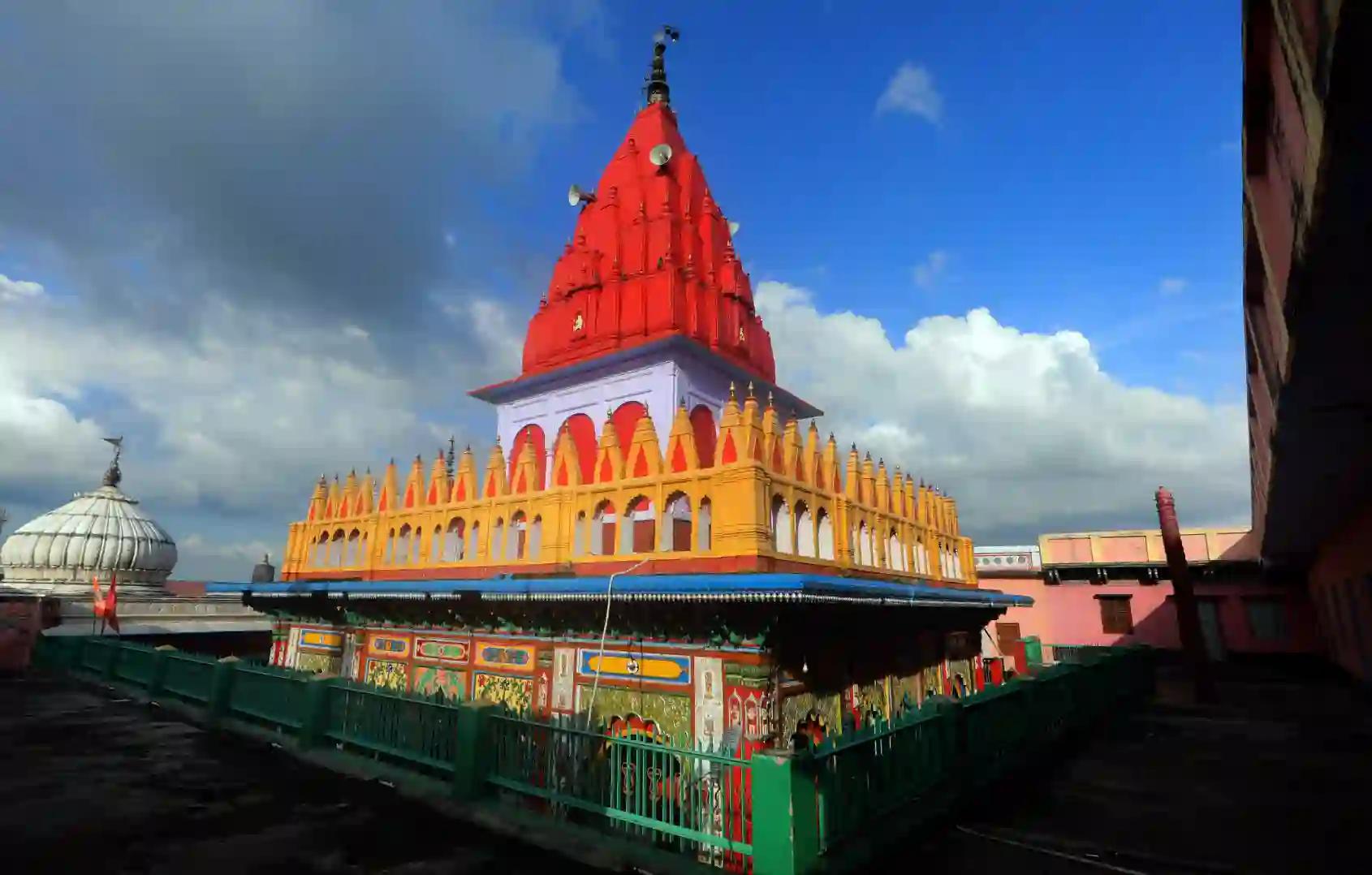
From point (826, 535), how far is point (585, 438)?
5.65 metres

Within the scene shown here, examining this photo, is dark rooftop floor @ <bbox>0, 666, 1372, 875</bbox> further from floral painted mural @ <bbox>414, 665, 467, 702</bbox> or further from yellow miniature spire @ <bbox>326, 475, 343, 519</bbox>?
yellow miniature spire @ <bbox>326, 475, 343, 519</bbox>

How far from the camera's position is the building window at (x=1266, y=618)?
26.1 metres

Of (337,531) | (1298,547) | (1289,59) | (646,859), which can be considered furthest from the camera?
(1298,547)

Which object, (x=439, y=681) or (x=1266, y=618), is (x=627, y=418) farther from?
(x=1266, y=618)

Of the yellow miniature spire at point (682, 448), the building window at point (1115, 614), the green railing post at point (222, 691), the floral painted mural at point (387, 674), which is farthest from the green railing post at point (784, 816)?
the building window at point (1115, 614)

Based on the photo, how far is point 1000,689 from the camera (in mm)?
9039

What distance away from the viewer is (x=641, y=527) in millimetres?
10938

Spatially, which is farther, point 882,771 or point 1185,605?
point 1185,605

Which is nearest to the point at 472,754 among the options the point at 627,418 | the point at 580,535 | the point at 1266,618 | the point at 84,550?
the point at 580,535

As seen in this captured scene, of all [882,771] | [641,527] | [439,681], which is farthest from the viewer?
[641,527]

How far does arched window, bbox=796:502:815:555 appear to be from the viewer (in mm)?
8789

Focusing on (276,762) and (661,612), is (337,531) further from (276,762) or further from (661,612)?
(661,612)

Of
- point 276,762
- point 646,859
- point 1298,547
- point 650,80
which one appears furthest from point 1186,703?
point 650,80

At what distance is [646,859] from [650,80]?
728 inches
